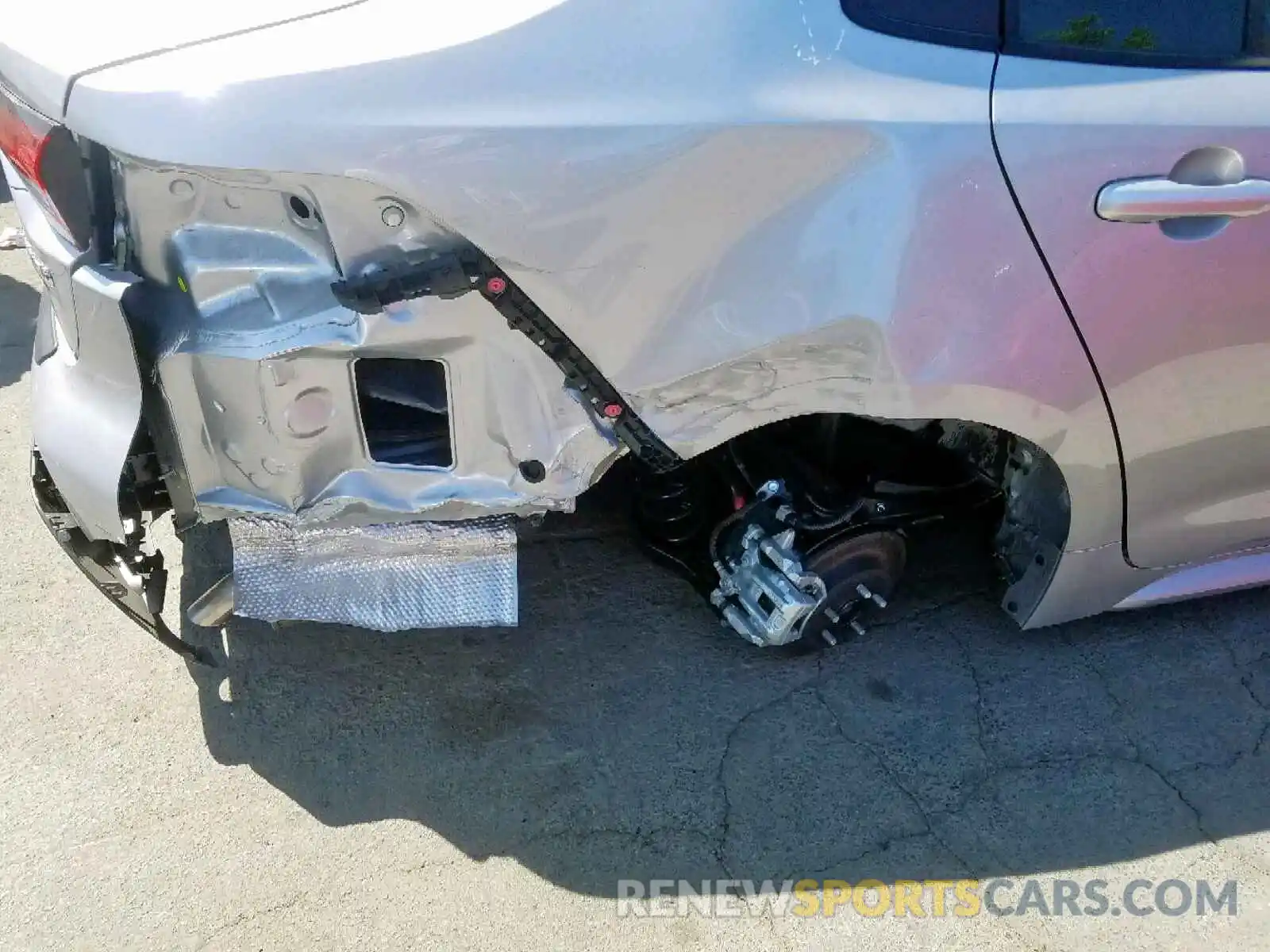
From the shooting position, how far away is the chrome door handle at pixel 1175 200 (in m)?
1.98

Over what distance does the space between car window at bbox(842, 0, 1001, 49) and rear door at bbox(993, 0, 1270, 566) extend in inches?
1.7

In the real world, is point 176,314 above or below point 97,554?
above

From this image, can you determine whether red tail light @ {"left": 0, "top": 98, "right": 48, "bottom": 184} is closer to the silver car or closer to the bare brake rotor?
the silver car

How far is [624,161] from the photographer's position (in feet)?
5.89

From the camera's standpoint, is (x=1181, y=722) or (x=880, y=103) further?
(x=1181, y=722)

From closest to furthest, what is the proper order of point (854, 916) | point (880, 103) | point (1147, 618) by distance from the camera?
point (880, 103), point (854, 916), point (1147, 618)

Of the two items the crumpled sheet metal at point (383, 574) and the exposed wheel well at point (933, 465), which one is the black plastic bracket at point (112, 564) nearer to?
the crumpled sheet metal at point (383, 574)

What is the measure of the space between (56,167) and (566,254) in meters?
0.88

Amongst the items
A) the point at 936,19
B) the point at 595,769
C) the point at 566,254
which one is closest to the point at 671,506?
the point at 595,769

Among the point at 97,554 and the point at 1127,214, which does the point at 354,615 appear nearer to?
the point at 97,554

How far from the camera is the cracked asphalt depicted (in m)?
2.09

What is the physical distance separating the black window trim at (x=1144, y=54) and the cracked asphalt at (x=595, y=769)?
4.28 ft

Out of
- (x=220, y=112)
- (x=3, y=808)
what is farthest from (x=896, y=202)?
(x=3, y=808)

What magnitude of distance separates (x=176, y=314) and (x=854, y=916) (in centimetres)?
162
